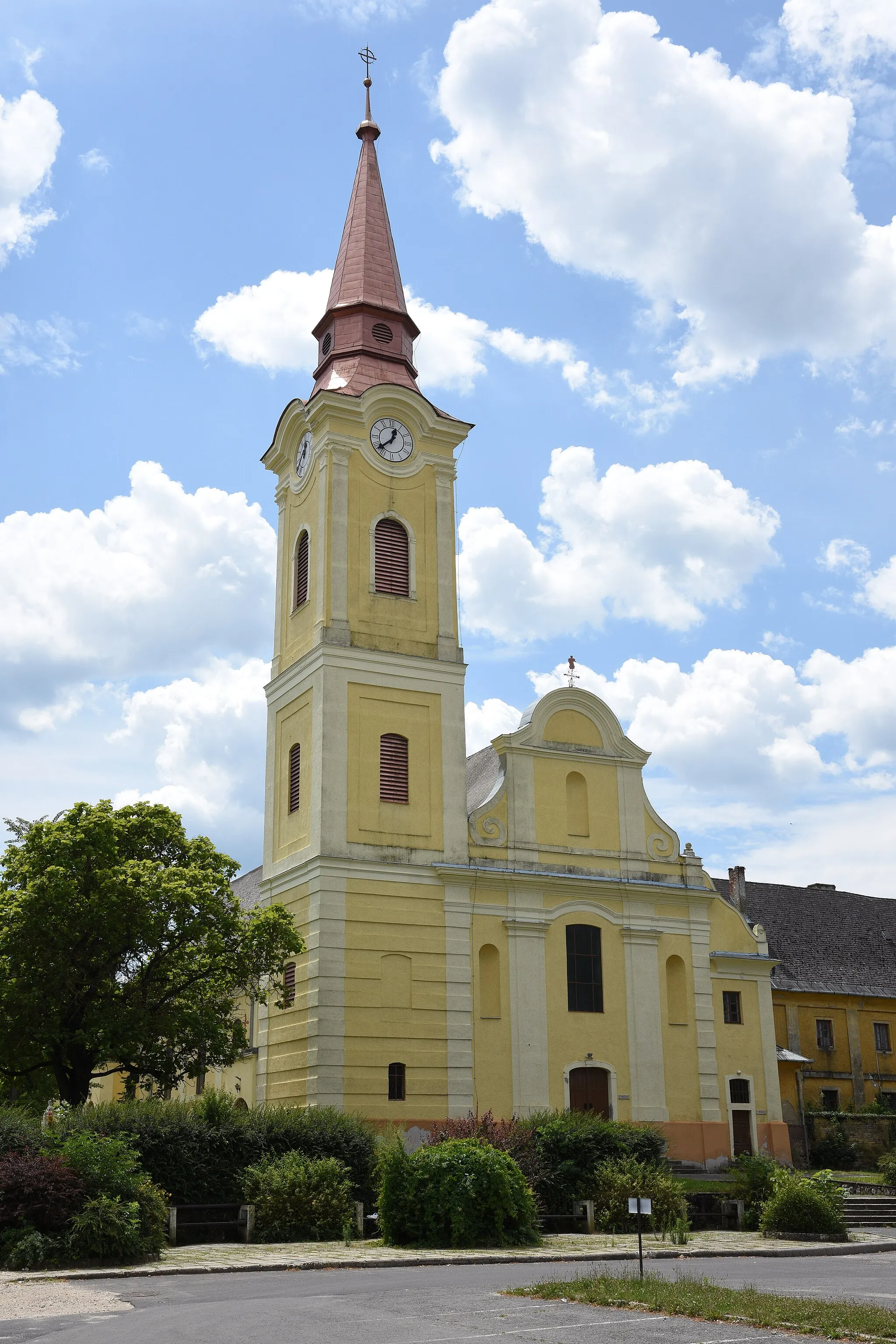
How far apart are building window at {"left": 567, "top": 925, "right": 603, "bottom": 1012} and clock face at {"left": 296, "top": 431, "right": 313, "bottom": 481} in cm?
1544

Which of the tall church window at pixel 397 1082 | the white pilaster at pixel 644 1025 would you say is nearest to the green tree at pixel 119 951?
the tall church window at pixel 397 1082

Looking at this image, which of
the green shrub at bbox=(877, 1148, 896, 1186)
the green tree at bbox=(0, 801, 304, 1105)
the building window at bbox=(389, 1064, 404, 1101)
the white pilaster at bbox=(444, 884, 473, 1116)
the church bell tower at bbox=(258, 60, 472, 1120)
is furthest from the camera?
the green shrub at bbox=(877, 1148, 896, 1186)

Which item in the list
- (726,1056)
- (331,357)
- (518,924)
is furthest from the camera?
(331,357)

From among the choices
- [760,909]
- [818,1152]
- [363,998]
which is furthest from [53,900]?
[760,909]

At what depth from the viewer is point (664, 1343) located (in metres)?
11.5

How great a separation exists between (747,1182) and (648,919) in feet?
35.7

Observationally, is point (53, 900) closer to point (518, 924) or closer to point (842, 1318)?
point (518, 924)

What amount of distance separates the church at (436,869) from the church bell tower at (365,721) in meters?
0.06

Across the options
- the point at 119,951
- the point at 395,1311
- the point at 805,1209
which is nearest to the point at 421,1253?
the point at 395,1311

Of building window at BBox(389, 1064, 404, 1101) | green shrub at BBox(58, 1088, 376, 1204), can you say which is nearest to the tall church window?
building window at BBox(389, 1064, 404, 1101)

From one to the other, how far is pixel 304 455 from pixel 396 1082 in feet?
60.0

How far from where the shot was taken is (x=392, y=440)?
128 ft

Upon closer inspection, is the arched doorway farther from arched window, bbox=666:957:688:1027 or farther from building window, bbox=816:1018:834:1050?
building window, bbox=816:1018:834:1050

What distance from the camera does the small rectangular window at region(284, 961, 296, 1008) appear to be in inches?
1324
